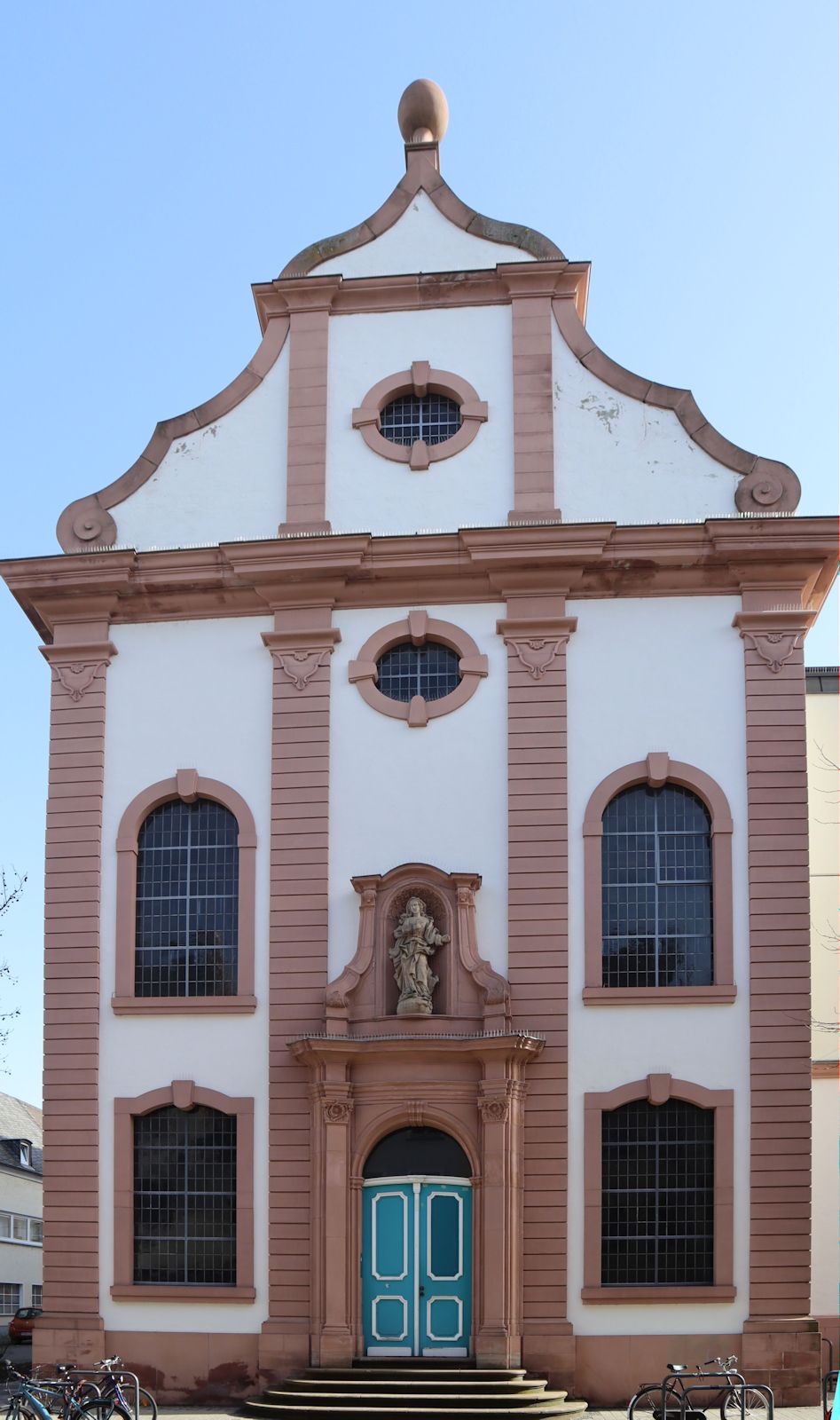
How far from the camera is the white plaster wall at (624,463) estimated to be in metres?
23.9

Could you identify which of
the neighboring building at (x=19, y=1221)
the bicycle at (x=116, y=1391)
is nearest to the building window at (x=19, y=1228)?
the neighboring building at (x=19, y=1221)

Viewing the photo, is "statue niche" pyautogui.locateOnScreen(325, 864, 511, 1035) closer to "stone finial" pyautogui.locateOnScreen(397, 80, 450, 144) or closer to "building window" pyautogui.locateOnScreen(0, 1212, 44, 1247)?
"stone finial" pyautogui.locateOnScreen(397, 80, 450, 144)

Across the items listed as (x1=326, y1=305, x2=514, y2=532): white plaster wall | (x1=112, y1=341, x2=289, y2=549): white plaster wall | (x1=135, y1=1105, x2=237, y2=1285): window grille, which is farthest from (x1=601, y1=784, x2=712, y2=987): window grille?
(x1=112, y1=341, x2=289, y2=549): white plaster wall

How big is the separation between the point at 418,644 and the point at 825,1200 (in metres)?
9.12

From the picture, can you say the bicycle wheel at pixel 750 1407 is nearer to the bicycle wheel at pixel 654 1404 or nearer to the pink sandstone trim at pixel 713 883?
the bicycle wheel at pixel 654 1404

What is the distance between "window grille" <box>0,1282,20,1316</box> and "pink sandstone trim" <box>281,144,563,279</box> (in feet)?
98.7

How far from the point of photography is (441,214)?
25.6 metres

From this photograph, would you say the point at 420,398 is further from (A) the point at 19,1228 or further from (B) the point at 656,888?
(A) the point at 19,1228

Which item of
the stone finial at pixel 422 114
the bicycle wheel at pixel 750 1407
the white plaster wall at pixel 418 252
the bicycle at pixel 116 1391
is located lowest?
the bicycle wheel at pixel 750 1407

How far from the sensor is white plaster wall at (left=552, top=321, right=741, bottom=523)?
23.9 meters

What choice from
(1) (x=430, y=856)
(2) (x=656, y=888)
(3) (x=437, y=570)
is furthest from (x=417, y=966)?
(3) (x=437, y=570)

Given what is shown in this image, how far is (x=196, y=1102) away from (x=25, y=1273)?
28.4 meters

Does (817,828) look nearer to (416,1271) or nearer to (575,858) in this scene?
(575,858)

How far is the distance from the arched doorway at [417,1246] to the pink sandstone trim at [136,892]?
8.85 feet
